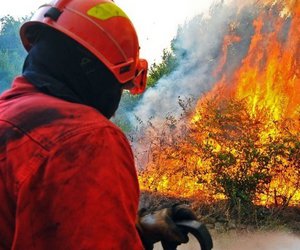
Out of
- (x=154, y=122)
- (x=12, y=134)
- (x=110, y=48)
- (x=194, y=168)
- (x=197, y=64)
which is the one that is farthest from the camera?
(x=197, y=64)

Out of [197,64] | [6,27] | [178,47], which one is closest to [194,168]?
[197,64]

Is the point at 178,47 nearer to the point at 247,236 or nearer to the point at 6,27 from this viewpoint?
the point at 247,236

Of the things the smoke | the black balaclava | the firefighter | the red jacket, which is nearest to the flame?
the smoke

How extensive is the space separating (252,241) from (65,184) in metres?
5.92

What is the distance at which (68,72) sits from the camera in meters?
1.70

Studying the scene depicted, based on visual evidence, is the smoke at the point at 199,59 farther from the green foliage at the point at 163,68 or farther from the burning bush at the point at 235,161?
the burning bush at the point at 235,161

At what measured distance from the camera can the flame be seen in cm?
761

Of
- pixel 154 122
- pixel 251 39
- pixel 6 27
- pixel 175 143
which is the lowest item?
pixel 6 27

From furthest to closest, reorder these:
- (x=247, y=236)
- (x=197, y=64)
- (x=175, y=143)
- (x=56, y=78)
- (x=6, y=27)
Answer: (x=6, y=27) < (x=197, y=64) < (x=175, y=143) < (x=247, y=236) < (x=56, y=78)

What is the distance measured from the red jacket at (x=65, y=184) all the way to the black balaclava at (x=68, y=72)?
0.79 feet

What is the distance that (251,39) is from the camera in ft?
42.6

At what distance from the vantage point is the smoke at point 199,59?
43.9 ft

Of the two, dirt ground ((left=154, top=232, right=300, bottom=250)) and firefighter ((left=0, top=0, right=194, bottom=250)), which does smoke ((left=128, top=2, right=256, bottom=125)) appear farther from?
firefighter ((left=0, top=0, right=194, bottom=250))

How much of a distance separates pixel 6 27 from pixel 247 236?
35.9 metres
